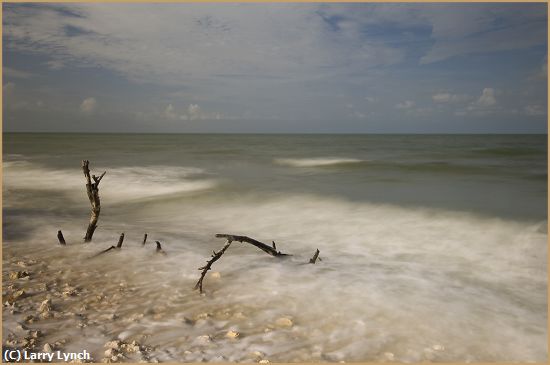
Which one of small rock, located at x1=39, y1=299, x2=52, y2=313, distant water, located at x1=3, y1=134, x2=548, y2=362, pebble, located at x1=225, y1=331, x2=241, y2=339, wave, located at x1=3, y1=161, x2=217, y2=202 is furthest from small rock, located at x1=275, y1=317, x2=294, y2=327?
wave, located at x1=3, y1=161, x2=217, y2=202

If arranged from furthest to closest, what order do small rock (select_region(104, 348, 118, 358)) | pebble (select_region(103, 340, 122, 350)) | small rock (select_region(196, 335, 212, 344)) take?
small rock (select_region(196, 335, 212, 344)), pebble (select_region(103, 340, 122, 350)), small rock (select_region(104, 348, 118, 358))

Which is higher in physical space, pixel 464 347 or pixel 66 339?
pixel 66 339

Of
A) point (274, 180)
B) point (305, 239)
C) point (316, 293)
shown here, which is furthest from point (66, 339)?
point (274, 180)

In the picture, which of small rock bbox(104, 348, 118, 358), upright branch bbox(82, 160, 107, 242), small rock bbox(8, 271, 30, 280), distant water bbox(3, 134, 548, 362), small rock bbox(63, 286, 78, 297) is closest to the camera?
small rock bbox(104, 348, 118, 358)

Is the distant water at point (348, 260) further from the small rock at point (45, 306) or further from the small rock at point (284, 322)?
the small rock at point (45, 306)

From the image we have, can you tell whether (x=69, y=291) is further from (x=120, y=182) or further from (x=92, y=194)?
(x=120, y=182)

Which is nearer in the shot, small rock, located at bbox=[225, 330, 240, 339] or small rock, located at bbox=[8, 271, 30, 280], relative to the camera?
small rock, located at bbox=[225, 330, 240, 339]

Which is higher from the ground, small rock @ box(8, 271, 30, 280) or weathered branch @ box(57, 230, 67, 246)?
weathered branch @ box(57, 230, 67, 246)

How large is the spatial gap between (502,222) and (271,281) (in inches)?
279

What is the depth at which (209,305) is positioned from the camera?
4145 mm

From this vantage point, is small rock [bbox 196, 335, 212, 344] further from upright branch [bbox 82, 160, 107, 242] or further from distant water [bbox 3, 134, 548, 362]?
upright branch [bbox 82, 160, 107, 242]

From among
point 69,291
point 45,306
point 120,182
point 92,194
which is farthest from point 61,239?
point 120,182

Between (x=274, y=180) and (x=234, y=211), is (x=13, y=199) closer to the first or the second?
(x=234, y=211)

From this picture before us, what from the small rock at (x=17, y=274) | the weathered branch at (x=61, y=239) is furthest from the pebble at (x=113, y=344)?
the weathered branch at (x=61, y=239)
